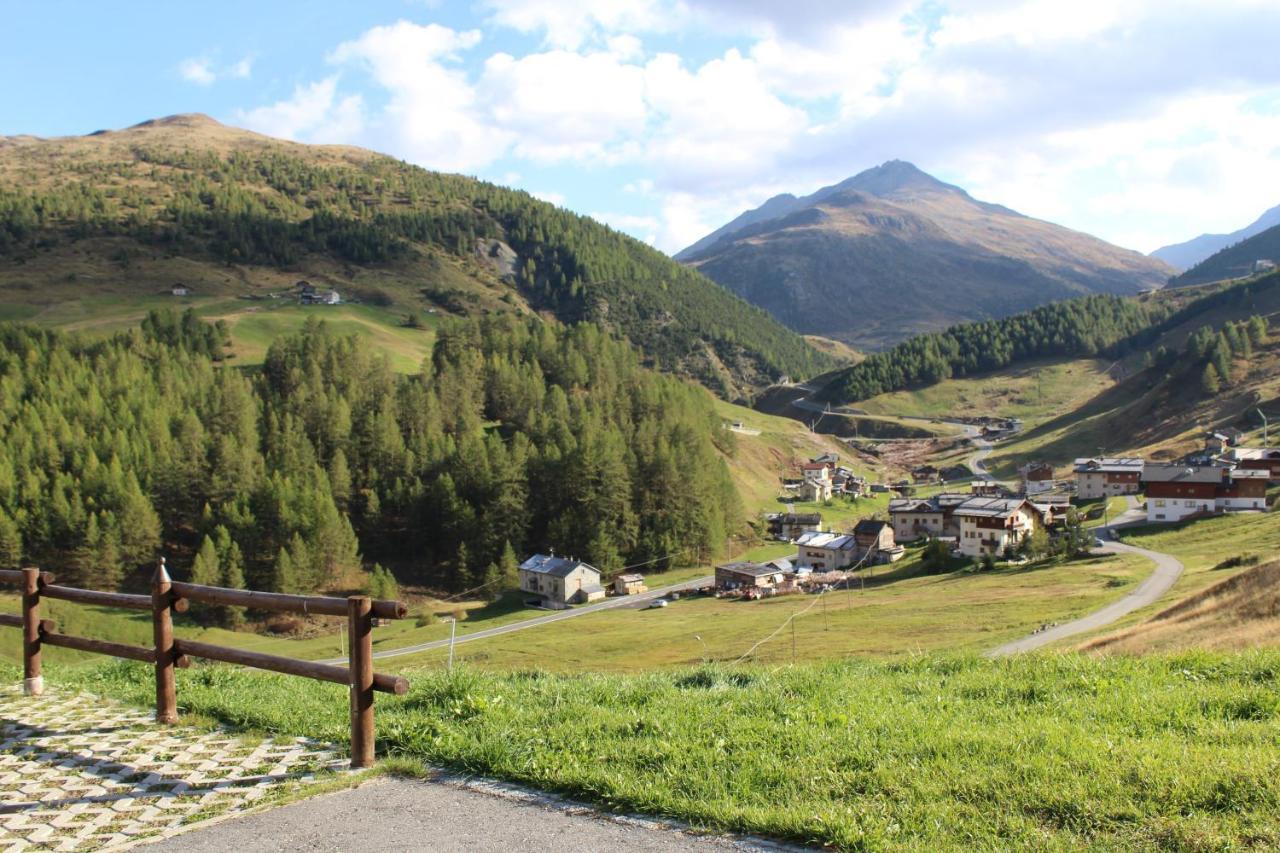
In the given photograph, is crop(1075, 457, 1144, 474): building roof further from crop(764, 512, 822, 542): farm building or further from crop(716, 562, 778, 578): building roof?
crop(716, 562, 778, 578): building roof

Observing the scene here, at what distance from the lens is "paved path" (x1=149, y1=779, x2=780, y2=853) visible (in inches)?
293

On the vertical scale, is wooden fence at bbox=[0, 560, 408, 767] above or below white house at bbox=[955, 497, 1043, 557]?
above

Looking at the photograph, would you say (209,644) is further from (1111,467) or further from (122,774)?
(1111,467)

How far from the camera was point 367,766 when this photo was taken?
31.4ft

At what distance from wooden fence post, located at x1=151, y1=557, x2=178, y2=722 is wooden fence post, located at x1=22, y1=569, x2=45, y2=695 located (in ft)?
11.6

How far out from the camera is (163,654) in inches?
463

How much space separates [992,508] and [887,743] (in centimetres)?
9413

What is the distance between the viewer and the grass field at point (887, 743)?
7.11 m

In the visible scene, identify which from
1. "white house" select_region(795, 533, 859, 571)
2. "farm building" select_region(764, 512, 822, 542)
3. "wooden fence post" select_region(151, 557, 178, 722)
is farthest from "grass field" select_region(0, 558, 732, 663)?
"wooden fence post" select_region(151, 557, 178, 722)

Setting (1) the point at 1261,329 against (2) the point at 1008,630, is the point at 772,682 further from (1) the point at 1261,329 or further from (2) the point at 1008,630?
(1) the point at 1261,329

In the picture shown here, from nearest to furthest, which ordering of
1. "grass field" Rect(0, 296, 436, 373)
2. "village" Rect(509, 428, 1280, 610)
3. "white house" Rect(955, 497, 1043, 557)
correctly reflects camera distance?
"white house" Rect(955, 497, 1043, 557) < "village" Rect(509, 428, 1280, 610) < "grass field" Rect(0, 296, 436, 373)

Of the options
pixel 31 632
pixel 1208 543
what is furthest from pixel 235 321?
pixel 31 632

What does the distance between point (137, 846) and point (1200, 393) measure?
20885 centimetres

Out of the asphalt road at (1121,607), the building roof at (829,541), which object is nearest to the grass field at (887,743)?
the asphalt road at (1121,607)
